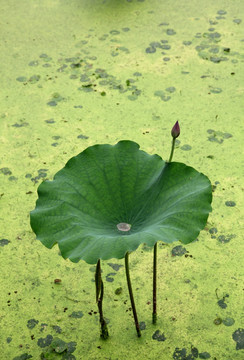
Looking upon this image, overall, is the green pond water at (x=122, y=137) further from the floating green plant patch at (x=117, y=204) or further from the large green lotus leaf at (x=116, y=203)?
Result: the large green lotus leaf at (x=116, y=203)

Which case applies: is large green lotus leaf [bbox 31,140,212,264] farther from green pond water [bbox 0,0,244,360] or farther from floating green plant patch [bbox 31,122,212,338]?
green pond water [bbox 0,0,244,360]

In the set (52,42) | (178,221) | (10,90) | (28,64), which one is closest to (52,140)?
(10,90)

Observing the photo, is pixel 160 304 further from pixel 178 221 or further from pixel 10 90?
pixel 10 90

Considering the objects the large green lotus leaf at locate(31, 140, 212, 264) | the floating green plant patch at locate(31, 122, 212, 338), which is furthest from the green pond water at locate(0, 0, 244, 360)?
the large green lotus leaf at locate(31, 140, 212, 264)

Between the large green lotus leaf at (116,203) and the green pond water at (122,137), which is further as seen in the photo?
the green pond water at (122,137)

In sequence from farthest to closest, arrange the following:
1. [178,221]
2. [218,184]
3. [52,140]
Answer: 1. [52,140]
2. [218,184]
3. [178,221]

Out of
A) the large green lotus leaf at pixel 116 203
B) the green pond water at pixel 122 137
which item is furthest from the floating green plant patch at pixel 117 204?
the green pond water at pixel 122 137

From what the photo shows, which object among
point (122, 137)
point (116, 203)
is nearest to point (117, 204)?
point (116, 203)
